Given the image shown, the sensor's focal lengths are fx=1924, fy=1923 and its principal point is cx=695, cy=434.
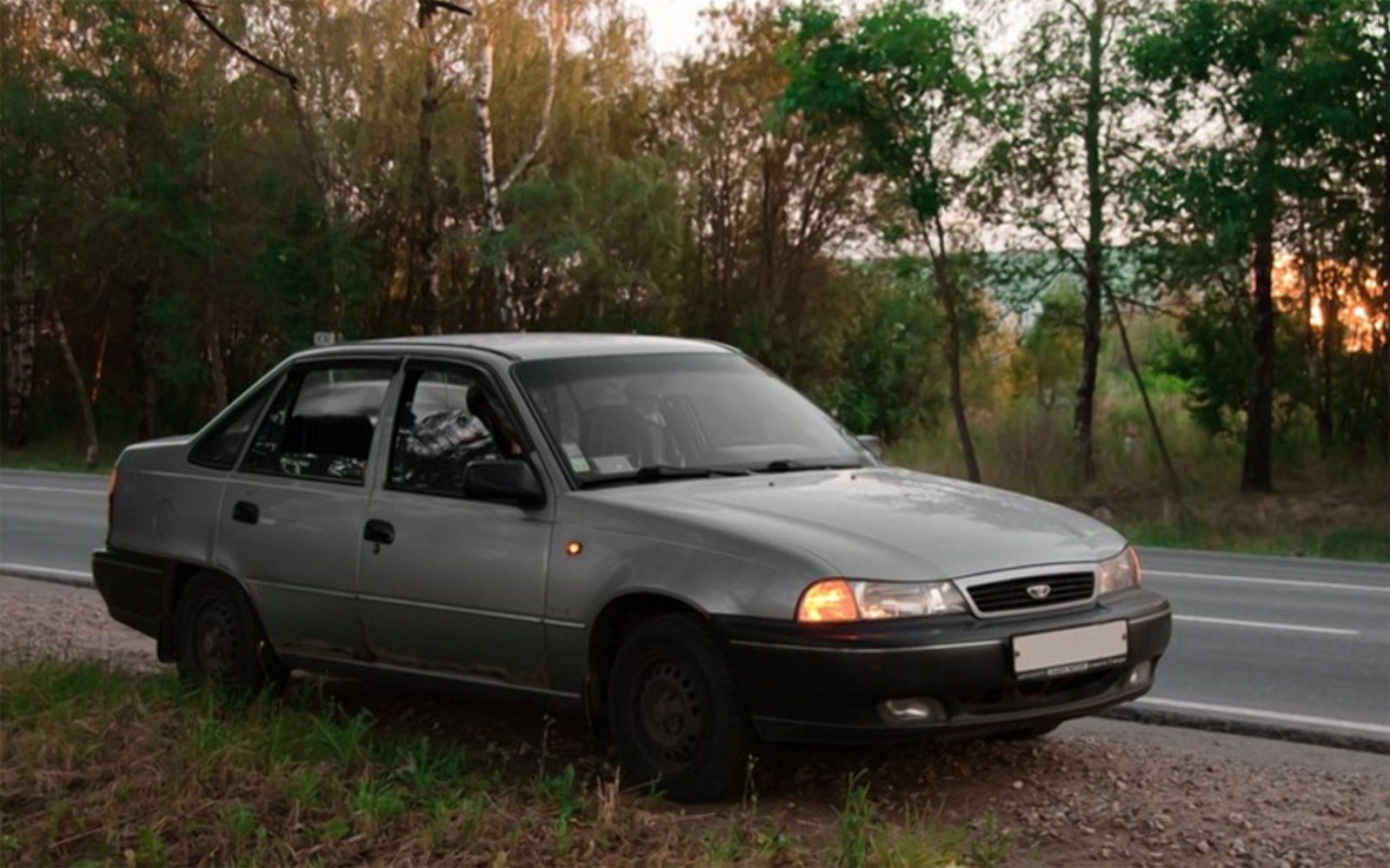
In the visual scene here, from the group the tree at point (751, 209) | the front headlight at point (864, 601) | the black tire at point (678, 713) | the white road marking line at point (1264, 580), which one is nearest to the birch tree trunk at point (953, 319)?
the white road marking line at point (1264, 580)

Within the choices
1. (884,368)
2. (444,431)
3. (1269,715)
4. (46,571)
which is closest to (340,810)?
→ (444,431)

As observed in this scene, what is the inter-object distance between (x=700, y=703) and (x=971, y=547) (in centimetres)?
107

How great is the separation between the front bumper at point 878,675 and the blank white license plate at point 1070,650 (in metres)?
0.03

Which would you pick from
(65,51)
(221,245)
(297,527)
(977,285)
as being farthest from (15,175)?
(297,527)

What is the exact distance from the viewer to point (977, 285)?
92.2 feet

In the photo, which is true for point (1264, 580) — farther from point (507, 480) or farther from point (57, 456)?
point (57, 456)

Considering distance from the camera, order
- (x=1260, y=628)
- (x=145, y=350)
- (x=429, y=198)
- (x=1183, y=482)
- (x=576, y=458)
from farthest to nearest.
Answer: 1. (x=145, y=350)
2. (x=429, y=198)
3. (x=1183, y=482)
4. (x=1260, y=628)
5. (x=576, y=458)

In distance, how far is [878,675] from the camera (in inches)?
245

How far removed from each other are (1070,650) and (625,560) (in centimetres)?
157

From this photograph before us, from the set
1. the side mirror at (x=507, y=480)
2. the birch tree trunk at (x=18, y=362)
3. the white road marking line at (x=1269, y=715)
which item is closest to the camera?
the side mirror at (x=507, y=480)

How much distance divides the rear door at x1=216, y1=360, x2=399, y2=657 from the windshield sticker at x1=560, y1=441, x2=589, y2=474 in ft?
3.29

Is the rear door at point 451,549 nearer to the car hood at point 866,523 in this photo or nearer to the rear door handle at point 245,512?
the car hood at point 866,523

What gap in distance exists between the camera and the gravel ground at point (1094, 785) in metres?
6.13

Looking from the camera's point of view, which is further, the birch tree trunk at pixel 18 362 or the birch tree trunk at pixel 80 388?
the birch tree trunk at pixel 18 362
